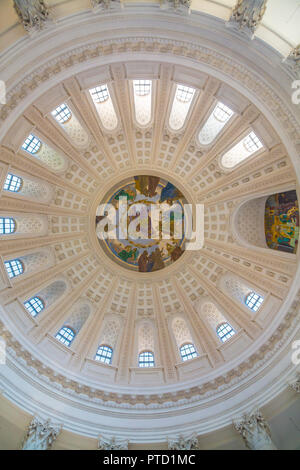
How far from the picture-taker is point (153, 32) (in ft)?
38.5

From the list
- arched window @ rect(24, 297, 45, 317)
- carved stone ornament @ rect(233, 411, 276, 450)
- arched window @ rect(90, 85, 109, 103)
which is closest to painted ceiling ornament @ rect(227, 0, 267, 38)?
arched window @ rect(90, 85, 109, 103)

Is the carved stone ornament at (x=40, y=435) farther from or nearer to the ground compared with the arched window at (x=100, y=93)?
nearer to the ground

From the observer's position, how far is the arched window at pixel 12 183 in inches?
661

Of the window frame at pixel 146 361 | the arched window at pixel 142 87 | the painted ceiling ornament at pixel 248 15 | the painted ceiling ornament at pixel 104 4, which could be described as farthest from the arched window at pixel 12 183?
the painted ceiling ornament at pixel 248 15

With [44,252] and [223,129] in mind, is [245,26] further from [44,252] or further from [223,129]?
[44,252]

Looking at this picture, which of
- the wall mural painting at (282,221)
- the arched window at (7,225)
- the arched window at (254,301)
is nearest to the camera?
the wall mural painting at (282,221)

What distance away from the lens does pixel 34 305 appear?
18438mm

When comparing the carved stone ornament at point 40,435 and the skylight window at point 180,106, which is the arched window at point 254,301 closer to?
the skylight window at point 180,106

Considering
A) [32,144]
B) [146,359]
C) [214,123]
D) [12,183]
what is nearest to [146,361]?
[146,359]

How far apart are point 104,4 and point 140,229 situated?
45.4 feet

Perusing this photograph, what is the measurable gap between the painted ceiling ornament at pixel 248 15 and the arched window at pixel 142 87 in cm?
674
